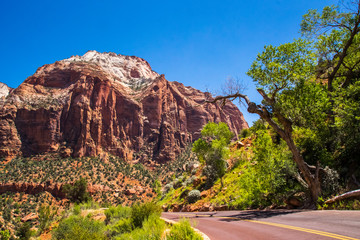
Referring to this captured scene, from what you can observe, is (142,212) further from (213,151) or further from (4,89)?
(4,89)

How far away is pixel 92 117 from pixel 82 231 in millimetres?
106489

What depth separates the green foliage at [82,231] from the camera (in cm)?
711

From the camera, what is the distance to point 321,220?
285 inches

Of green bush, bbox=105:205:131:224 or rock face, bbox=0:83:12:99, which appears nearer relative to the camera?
green bush, bbox=105:205:131:224

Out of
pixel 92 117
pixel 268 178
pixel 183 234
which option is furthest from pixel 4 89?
pixel 183 234

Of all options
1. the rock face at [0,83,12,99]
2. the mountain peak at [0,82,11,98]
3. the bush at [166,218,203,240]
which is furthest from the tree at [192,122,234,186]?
the mountain peak at [0,82,11,98]

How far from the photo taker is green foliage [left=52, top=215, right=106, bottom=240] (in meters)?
7.11

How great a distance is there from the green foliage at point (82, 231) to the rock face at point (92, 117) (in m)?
69.6

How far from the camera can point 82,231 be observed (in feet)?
25.0

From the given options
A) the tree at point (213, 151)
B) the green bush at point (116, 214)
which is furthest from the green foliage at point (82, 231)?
Answer: the tree at point (213, 151)

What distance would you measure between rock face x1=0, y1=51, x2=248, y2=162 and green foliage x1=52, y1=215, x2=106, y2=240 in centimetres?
6958

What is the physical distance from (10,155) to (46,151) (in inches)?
484

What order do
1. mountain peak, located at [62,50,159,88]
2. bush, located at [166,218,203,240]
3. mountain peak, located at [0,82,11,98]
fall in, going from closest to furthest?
bush, located at [166,218,203,240]
mountain peak, located at [62,50,159,88]
mountain peak, located at [0,82,11,98]

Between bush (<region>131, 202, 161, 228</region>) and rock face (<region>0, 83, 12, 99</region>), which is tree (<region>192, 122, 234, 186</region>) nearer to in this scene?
bush (<region>131, 202, 161, 228</region>)
